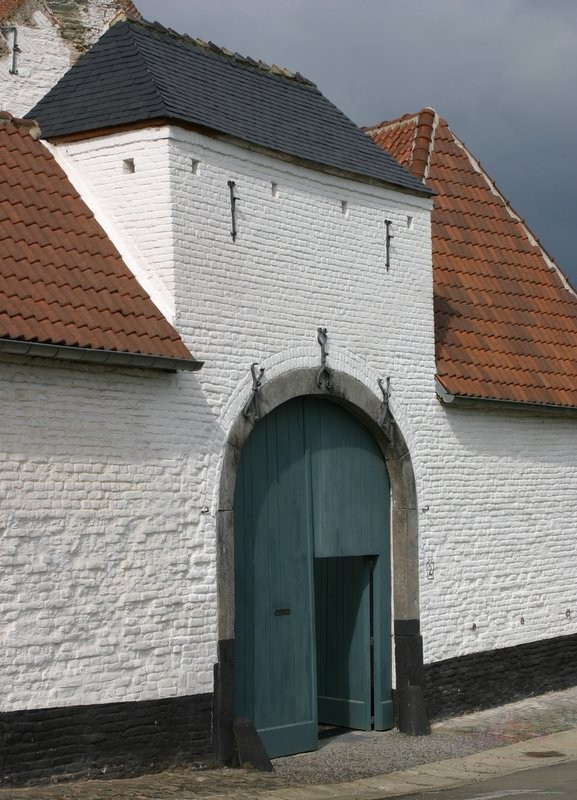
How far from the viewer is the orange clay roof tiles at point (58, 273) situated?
9961 mm

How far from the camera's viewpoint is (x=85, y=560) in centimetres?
1001

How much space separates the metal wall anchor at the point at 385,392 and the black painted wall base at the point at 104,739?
352cm

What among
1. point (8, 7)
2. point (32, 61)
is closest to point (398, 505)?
point (32, 61)

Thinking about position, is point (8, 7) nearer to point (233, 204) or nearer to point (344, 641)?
point (233, 204)

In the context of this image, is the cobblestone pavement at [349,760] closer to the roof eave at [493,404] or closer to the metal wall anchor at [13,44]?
the roof eave at [493,404]

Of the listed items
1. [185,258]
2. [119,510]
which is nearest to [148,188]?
[185,258]

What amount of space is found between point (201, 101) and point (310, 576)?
4490mm

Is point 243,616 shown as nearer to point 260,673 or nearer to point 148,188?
point 260,673

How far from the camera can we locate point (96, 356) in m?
9.98

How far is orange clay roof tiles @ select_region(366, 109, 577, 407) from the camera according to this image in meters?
14.5

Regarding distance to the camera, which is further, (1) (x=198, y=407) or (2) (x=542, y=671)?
(2) (x=542, y=671)

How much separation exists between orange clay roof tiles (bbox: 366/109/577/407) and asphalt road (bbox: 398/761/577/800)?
422 cm

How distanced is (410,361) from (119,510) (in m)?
4.31

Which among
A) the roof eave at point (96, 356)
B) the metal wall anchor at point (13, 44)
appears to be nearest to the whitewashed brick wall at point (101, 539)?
the roof eave at point (96, 356)
